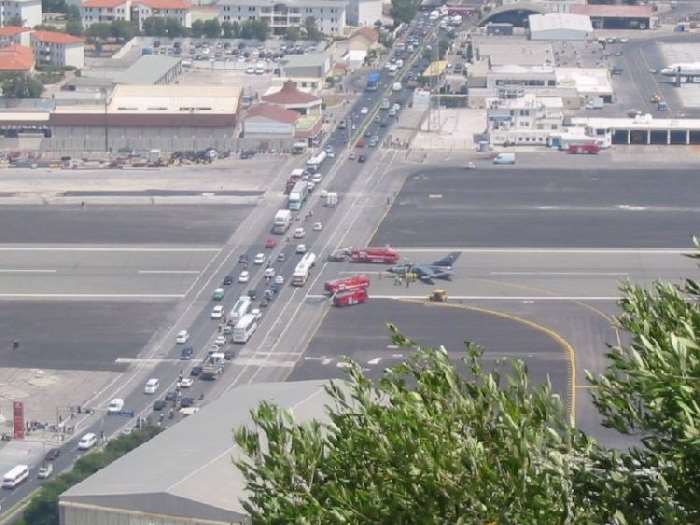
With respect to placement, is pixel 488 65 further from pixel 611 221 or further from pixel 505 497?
pixel 505 497

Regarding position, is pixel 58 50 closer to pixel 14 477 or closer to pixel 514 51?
pixel 514 51

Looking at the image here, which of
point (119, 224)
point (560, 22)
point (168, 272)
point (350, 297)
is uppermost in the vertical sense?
point (560, 22)

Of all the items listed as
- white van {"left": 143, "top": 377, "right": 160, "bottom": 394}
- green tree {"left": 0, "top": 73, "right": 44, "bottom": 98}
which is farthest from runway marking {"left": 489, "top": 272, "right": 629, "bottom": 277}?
green tree {"left": 0, "top": 73, "right": 44, "bottom": 98}

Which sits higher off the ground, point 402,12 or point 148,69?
point 402,12

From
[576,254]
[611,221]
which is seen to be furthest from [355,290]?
[611,221]

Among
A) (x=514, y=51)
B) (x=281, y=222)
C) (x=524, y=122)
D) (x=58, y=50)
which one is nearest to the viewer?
(x=281, y=222)

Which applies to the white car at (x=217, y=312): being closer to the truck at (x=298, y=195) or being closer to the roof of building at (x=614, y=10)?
the truck at (x=298, y=195)

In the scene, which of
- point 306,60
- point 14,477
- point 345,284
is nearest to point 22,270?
point 345,284
